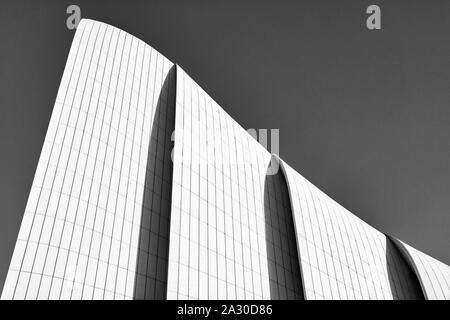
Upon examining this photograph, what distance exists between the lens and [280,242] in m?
20.1

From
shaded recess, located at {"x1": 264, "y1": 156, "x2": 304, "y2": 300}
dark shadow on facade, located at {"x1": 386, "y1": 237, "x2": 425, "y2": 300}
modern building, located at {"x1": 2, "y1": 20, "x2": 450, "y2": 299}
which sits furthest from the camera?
dark shadow on facade, located at {"x1": 386, "y1": 237, "x2": 425, "y2": 300}

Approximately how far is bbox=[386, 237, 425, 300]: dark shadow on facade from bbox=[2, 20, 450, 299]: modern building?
34 centimetres

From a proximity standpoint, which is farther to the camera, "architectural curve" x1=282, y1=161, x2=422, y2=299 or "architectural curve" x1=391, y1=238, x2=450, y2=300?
"architectural curve" x1=391, y1=238, x2=450, y2=300

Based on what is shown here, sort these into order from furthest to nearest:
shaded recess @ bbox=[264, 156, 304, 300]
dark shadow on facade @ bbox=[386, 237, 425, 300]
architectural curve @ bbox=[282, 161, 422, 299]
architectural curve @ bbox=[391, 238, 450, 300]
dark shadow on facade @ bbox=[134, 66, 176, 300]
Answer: architectural curve @ bbox=[391, 238, 450, 300] < dark shadow on facade @ bbox=[386, 237, 425, 300] < architectural curve @ bbox=[282, 161, 422, 299] < shaded recess @ bbox=[264, 156, 304, 300] < dark shadow on facade @ bbox=[134, 66, 176, 300]

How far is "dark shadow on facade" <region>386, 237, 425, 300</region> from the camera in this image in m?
24.9

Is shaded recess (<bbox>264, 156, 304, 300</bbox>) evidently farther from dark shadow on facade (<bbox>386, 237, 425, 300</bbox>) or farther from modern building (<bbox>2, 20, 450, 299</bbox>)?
dark shadow on facade (<bbox>386, 237, 425, 300</bbox>)

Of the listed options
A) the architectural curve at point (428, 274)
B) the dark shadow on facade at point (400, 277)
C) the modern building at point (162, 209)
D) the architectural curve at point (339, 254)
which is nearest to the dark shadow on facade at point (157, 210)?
the modern building at point (162, 209)

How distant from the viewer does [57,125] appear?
1399cm

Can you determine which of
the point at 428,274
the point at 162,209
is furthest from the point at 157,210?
the point at 428,274

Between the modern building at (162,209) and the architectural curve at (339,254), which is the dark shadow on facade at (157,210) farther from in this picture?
the architectural curve at (339,254)

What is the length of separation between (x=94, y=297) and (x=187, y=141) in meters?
8.67

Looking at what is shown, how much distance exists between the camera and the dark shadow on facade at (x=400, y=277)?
24.9 m

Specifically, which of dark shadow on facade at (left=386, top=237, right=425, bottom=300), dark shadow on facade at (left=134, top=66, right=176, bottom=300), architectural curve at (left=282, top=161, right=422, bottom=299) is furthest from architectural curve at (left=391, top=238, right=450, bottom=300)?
dark shadow on facade at (left=134, top=66, right=176, bottom=300)

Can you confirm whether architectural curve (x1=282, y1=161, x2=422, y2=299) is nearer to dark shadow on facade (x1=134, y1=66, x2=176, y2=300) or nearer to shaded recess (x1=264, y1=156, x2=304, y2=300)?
shaded recess (x1=264, y1=156, x2=304, y2=300)
